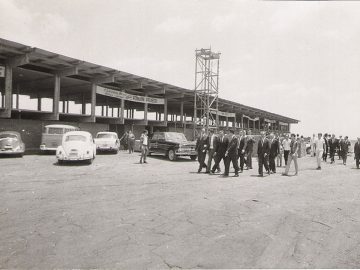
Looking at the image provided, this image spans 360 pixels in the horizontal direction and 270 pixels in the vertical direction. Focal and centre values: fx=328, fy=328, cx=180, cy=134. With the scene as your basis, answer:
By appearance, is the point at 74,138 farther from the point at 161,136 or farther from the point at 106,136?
the point at 106,136

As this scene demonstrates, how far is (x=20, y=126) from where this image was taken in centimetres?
2038

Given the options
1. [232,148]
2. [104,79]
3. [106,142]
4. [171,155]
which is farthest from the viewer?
[104,79]

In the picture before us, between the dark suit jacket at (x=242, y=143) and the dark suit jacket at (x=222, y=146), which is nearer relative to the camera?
the dark suit jacket at (x=222, y=146)

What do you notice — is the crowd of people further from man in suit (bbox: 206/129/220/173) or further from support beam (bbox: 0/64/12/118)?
support beam (bbox: 0/64/12/118)

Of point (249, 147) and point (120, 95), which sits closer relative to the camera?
point (249, 147)

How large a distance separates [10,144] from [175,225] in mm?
13637

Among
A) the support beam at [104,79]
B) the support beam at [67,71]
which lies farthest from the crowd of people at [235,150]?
the support beam at [104,79]

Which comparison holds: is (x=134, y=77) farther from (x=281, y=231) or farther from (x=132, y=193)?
(x=281, y=231)

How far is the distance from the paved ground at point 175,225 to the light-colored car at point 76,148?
4834mm

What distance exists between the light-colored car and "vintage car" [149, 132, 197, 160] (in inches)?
173

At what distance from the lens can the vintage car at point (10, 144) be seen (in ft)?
52.4

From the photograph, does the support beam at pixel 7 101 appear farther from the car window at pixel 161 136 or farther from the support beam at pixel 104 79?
the car window at pixel 161 136

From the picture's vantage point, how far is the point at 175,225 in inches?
215

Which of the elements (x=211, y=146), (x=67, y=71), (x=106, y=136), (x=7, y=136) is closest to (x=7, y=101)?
(x=7, y=136)
